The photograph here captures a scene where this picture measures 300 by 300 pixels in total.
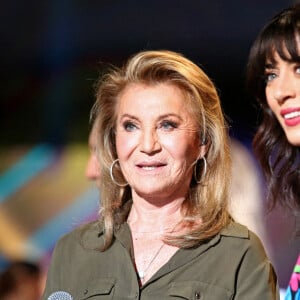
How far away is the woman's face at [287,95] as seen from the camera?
2.63 meters

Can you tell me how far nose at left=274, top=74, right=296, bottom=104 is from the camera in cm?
264

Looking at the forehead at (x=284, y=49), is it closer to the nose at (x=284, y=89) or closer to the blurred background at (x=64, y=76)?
the nose at (x=284, y=89)

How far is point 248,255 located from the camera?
2.56 m

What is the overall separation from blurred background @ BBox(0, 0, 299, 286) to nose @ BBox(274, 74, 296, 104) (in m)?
1.32

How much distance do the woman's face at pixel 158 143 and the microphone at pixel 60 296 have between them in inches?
15.1

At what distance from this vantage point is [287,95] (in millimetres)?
2656

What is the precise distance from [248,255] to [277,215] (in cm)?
133

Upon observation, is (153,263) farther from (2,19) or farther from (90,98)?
(2,19)

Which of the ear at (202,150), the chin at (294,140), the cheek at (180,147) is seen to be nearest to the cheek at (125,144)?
the cheek at (180,147)

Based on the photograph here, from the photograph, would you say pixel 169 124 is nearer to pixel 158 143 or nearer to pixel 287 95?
pixel 158 143

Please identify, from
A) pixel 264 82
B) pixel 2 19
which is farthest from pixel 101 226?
pixel 2 19

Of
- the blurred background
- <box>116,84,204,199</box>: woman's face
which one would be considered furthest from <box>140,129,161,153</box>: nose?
the blurred background

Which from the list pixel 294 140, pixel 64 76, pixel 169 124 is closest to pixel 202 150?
pixel 169 124

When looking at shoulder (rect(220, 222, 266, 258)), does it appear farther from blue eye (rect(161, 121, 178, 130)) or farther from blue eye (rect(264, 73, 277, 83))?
blue eye (rect(264, 73, 277, 83))
